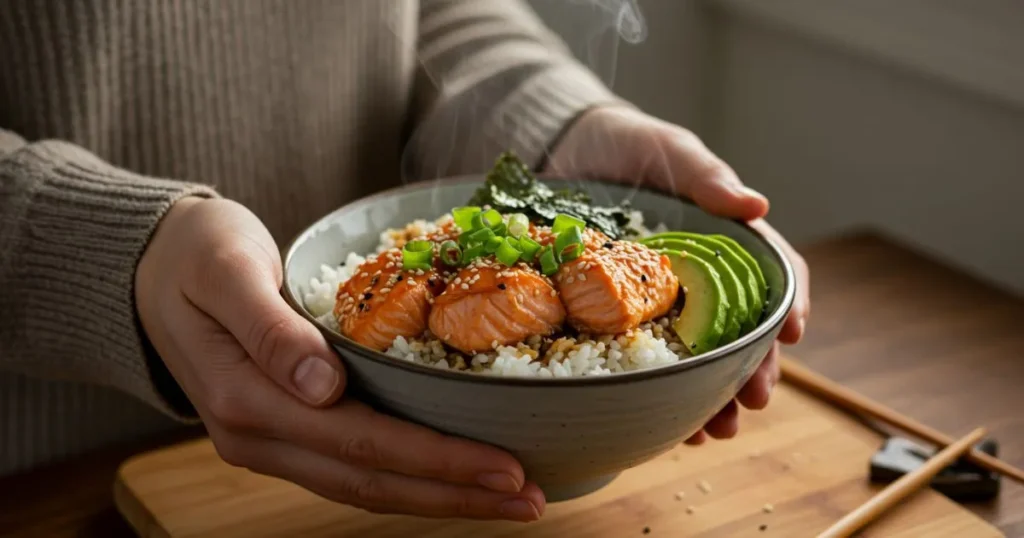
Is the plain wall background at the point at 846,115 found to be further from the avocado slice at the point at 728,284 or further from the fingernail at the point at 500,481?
the fingernail at the point at 500,481

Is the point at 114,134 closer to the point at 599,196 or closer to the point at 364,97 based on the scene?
the point at 364,97

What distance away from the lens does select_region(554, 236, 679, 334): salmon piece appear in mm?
1221

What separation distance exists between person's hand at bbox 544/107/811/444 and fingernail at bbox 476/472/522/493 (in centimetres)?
38

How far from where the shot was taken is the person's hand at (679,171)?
1.45m

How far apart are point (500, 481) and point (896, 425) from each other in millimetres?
713

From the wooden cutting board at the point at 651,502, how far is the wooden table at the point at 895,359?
90mm

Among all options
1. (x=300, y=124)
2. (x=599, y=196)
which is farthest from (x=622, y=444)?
(x=300, y=124)

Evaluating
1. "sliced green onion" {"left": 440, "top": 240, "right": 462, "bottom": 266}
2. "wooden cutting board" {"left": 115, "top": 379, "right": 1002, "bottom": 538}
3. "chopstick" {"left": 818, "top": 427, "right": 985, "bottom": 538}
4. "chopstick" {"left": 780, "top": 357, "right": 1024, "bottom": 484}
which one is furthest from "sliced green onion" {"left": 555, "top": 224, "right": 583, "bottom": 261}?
"chopstick" {"left": 780, "top": 357, "right": 1024, "bottom": 484}

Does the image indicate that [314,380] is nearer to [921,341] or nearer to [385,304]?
[385,304]

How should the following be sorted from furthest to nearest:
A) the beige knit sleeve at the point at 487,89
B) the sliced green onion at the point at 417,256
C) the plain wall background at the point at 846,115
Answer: the plain wall background at the point at 846,115, the beige knit sleeve at the point at 487,89, the sliced green onion at the point at 417,256

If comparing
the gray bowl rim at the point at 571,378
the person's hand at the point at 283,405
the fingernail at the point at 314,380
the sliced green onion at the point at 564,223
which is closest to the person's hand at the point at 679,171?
the gray bowl rim at the point at 571,378

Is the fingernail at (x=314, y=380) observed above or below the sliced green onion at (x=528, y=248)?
below

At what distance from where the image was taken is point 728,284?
4.37 feet

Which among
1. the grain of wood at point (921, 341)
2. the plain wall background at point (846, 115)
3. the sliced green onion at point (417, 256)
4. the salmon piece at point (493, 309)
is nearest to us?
the salmon piece at point (493, 309)
